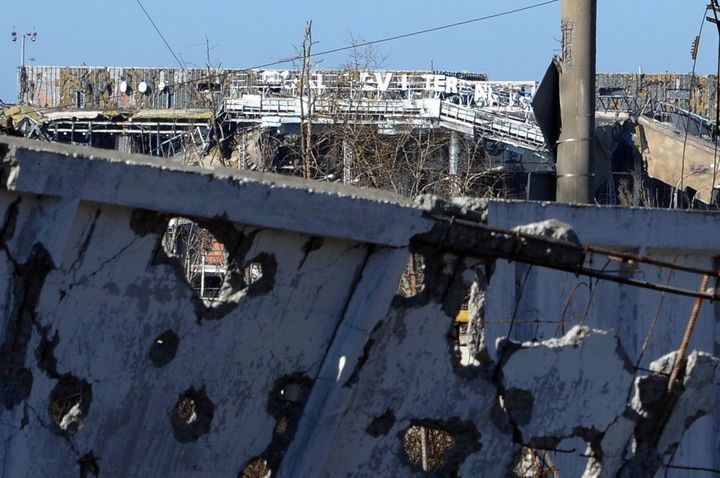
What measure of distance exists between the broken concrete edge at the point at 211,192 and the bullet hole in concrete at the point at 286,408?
516 mm

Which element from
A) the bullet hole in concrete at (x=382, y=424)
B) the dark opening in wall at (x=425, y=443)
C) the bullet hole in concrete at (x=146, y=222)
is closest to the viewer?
the bullet hole in concrete at (x=146, y=222)

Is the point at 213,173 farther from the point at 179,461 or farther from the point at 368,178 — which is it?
the point at 368,178

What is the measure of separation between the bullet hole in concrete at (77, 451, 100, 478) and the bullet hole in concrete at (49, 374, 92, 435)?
3.5 inches

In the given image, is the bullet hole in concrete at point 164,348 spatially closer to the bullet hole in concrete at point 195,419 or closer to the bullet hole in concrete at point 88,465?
the bullet hole in concrete at point 195,419

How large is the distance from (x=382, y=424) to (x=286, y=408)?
36 centimetres

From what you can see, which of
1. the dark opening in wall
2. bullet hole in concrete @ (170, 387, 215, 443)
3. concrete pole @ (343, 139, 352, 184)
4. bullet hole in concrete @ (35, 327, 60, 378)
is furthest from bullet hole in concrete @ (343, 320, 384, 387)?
concrete pole @ (343, 139, 352, 184)

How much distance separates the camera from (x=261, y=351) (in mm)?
4184

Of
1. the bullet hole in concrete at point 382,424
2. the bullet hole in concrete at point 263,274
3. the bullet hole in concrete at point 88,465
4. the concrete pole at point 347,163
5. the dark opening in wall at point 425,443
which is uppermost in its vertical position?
the concrete pole at point 347,163

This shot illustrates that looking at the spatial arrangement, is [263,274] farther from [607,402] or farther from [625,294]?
[625,294]

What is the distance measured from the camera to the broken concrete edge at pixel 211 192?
145 inches

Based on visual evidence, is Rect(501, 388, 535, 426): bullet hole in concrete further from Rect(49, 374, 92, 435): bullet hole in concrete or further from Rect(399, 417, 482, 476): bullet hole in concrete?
Rect(49, 374, 92, 435): bullet hole in concrete

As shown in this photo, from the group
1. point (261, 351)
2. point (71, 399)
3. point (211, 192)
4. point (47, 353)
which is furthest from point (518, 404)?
point (47, 353)

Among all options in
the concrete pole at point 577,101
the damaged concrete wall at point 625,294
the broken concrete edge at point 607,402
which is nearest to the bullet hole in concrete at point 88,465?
the broken concrete edge at point 607,402

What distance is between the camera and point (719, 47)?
8219 millimetres
